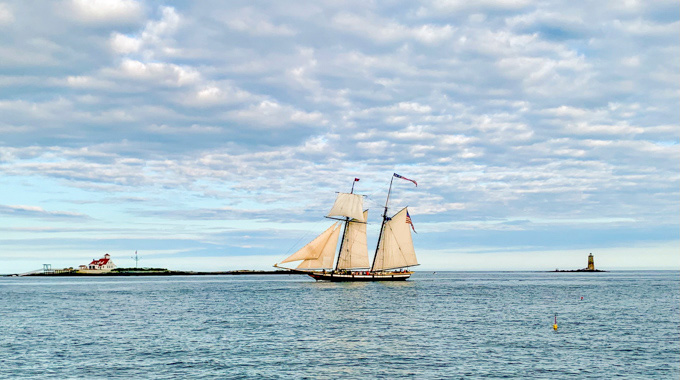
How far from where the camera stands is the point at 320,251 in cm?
14800

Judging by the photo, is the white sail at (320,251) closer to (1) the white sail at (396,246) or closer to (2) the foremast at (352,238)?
(2) the foremast at (352,238)

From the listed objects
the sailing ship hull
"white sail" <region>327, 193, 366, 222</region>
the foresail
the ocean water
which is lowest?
the sailing ship hull

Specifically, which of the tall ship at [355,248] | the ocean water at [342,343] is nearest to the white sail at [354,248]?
the tall ship at [355,248]

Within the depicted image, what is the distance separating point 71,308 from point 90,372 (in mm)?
53633

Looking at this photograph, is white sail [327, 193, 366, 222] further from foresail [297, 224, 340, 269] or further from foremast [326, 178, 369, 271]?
foresail [297, 224, 340, 269]

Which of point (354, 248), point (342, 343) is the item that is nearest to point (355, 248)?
point (354, 248)

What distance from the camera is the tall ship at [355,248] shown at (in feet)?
480

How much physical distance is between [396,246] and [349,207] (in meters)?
15.0

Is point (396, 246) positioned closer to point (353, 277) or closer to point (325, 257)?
point (353, 277)

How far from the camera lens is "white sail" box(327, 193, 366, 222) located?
498ft

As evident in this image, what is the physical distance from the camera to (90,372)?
124 ft

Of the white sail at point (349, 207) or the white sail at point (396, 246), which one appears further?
the white sail at point (349, 207)

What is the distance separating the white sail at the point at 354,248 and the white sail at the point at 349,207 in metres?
1.84

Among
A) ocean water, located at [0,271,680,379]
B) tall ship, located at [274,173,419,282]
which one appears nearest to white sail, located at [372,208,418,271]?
tall ship, located at [274,173,419,282]
